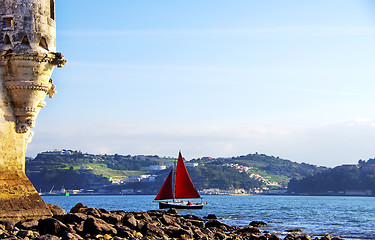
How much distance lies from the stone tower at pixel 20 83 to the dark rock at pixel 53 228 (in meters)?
3.37

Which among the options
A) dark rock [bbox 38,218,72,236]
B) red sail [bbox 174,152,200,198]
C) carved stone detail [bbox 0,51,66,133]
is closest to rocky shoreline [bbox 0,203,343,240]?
dark rock [bbox 38,218,72,236]

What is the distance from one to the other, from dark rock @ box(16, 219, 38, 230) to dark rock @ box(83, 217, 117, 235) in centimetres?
178

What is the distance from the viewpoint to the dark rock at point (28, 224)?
2202 cm

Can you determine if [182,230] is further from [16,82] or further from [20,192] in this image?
[16,82]

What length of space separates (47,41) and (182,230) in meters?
9.60

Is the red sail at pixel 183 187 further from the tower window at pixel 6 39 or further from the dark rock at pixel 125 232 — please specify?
the dark rock at pixel 125 232

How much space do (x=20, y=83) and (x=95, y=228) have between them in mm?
6938

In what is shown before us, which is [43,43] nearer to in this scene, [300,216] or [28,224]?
[28,224]

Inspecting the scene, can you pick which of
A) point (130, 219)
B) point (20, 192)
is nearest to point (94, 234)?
point (130, 219)

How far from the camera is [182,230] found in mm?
26297

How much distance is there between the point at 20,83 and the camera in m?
25.0

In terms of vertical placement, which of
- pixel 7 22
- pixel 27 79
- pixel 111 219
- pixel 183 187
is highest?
pixel 7 22

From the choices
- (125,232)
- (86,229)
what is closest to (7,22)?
(86,229)

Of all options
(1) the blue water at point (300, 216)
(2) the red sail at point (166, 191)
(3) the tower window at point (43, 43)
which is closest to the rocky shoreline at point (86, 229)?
(3) the tower window at point (43, 43)
